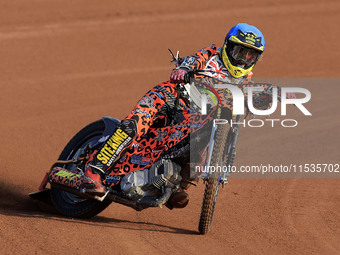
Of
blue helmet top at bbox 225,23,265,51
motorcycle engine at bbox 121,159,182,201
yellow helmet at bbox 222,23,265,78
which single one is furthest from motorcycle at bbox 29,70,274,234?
blue helmet top at bbox 225,23,265,51

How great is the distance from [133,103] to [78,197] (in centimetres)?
602

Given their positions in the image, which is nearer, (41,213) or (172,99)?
(172,99)

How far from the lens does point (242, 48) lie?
321 inches

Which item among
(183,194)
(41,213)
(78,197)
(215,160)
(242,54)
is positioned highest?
(242,54)

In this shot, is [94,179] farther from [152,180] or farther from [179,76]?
[179,76]

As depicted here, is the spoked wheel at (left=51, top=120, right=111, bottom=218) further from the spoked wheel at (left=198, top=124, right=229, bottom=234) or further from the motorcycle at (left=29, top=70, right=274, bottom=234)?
the spoked wheel at (left=198, top=124, right=229, bottom=234)

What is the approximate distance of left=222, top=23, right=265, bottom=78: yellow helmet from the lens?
803cm

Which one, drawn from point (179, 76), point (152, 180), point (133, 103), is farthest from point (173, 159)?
point (133, 103)

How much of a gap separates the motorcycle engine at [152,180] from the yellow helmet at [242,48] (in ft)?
4.21

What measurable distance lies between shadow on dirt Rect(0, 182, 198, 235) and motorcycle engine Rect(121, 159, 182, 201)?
390 millimetres

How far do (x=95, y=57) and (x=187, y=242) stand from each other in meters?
10.6

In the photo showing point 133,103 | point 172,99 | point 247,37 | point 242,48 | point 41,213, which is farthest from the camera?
point 133,103

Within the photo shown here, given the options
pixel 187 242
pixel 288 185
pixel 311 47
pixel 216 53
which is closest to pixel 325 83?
pixel 311 47

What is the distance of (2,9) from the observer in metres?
21.0
